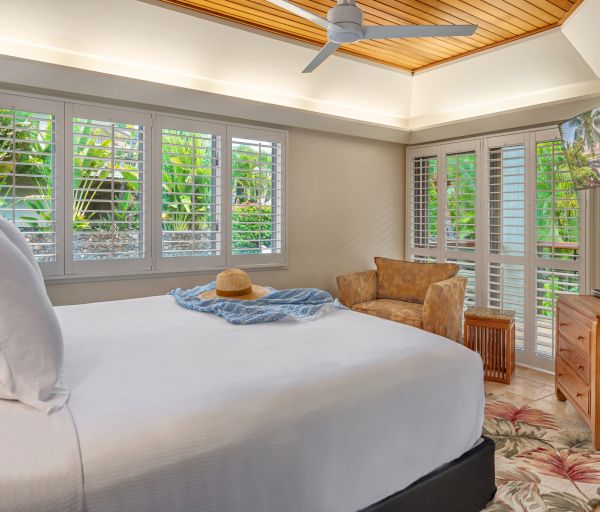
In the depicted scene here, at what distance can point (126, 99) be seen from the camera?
11.2 ft

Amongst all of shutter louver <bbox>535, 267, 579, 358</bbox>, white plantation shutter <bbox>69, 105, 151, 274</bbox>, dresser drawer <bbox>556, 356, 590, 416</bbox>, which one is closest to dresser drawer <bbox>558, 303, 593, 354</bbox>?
dresser drawer <bbox>556, 356, 590, 416</bbox>

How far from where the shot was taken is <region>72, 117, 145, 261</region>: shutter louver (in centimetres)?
334

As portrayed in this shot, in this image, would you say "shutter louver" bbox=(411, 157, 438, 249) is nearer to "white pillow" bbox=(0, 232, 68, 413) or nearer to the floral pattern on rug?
the floral pattern on rug

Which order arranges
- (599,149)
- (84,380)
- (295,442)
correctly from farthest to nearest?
(599,149)
(84,380)
(295,442)

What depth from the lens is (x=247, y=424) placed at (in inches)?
50.0

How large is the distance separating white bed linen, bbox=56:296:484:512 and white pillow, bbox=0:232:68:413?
3.8 inches

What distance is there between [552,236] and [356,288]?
1.81 m

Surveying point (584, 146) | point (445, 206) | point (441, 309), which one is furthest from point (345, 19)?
point (445, 206)

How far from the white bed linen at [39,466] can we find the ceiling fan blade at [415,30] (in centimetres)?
221

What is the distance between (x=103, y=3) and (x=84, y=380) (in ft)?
8.84

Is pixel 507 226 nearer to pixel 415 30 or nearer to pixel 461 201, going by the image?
pixel 461 201

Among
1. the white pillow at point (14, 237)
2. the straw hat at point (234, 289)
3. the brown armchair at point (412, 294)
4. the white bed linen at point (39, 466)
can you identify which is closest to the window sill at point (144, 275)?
the brown armchair at point (412, 294)

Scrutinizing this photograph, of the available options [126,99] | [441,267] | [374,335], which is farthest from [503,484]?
[126,99]

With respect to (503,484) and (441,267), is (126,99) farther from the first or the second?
(503,484)
